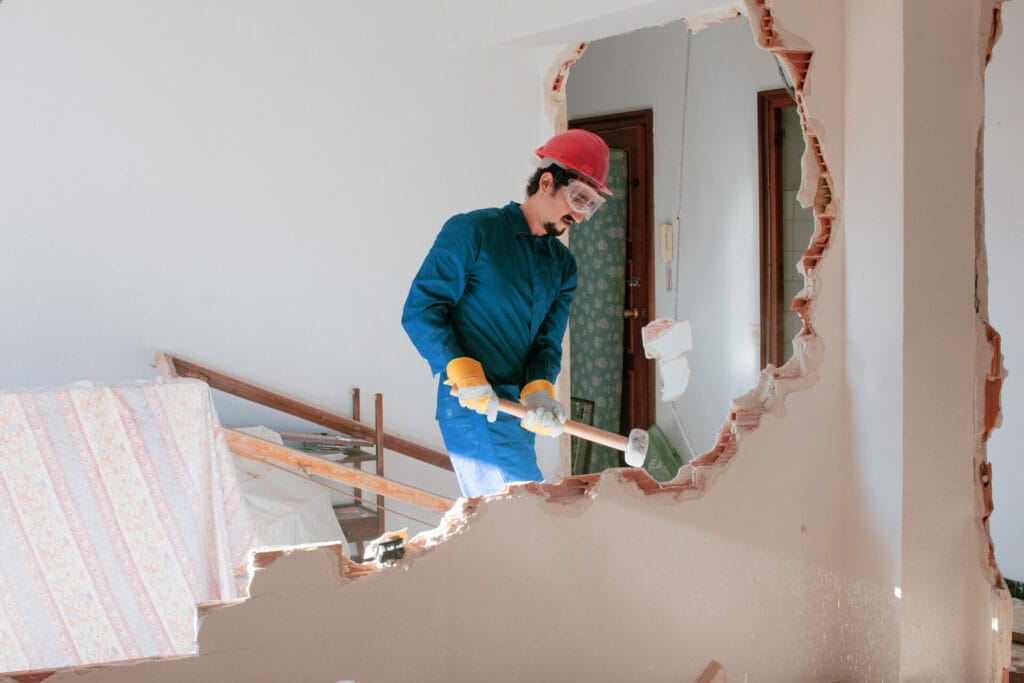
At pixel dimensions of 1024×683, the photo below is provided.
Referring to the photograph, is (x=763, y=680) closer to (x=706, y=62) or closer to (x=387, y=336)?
(x=387, y=336)

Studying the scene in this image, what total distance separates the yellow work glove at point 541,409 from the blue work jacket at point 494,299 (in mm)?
47

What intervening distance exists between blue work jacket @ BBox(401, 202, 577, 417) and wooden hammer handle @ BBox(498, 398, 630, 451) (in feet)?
0.59

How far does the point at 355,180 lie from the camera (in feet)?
11.7

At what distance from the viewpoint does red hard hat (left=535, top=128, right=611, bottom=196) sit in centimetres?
259

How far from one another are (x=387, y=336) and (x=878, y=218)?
1944mm

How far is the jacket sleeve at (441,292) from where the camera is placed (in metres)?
2.56

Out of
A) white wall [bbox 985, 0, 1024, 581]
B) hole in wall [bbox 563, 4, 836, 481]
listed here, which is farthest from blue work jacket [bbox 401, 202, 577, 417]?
hole in wall [bbox 563, 4, 836, 481]

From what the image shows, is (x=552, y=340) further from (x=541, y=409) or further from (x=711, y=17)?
(x=711, y=17)

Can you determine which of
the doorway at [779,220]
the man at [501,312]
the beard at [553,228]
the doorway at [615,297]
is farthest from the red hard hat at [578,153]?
the doorway at [615,297]

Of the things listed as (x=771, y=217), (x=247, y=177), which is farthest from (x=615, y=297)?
(x=247, y=177)

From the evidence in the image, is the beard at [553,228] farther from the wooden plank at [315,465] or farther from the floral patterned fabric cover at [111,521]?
the floral patterned fabric cover at [111,521]

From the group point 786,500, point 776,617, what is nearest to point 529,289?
point 786,500

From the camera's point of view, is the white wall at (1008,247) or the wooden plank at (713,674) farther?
the white wall at (1008,247)

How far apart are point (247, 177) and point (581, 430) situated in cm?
169
